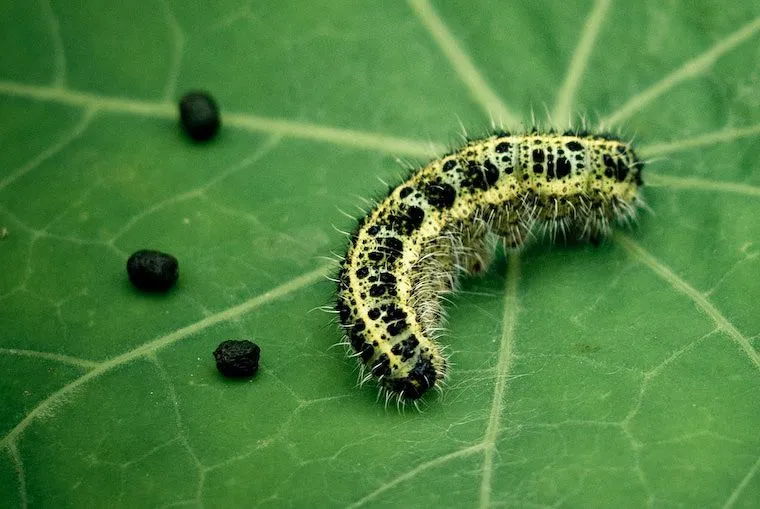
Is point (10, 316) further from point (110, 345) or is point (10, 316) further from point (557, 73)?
point (557, 73)

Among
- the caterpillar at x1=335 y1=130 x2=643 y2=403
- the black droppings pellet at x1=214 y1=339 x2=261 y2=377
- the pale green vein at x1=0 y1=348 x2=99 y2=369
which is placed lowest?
the pale green vein at x1=0 y1=348 x2=99 y2=369

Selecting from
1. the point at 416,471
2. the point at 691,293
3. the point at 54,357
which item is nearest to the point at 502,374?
the point at 416,471

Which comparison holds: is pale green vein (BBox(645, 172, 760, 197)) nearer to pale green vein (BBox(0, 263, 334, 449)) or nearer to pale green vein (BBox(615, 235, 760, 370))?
pale green vein (BBox(615, 235, 760, 370))

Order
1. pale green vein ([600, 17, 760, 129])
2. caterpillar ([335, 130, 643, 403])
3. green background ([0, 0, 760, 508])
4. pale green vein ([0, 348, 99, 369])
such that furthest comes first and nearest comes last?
pale green vein ([600, 17, 760, 129]) → caterpillar ([335, 130, 643, 403]) → pale green vein ([0, 348, 99, 369]) → green background ([0, 0, 760, 508])

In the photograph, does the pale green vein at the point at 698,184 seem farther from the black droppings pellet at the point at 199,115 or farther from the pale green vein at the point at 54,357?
the pale green vein at the point at 54,357

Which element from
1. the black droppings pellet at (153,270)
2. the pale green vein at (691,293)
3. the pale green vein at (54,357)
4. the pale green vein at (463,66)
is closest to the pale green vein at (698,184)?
the pale green vein at (691,293)

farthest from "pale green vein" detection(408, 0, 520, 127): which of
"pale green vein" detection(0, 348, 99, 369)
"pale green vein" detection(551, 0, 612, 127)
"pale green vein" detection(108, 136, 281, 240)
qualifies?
"pale green vein" detection(0, 348, 99, 369)
